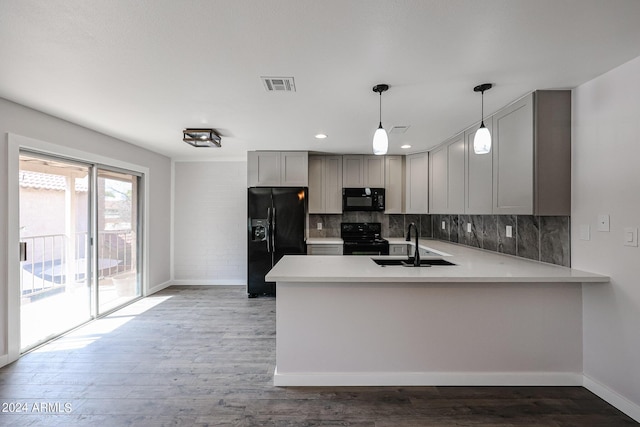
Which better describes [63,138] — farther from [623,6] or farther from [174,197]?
[623,6]

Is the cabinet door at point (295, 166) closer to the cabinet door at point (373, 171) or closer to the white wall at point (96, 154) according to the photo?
the cabinet door at point (373, 171)

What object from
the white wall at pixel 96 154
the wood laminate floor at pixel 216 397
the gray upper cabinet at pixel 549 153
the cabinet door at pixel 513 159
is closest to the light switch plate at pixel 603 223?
the gray upper cabinet at pixel 549 153

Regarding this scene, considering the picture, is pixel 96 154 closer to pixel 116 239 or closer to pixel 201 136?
pixel 116 239

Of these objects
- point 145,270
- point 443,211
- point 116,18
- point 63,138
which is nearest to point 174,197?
point 145,270

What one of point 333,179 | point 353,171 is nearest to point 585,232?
point 353,171

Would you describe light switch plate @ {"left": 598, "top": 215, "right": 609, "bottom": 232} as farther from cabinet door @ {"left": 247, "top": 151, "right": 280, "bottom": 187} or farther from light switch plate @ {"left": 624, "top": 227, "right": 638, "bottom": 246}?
cabinet door @ {"left": 247, "top": 151, "right": 280, "bottom": 187}

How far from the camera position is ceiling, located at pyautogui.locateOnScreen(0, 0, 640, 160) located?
1.38 m

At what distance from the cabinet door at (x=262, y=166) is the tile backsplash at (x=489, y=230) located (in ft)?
3.50

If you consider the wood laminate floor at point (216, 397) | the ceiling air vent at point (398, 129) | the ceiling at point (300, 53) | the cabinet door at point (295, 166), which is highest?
the ceiling at point (300, 53)

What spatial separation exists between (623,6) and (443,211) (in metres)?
2.74

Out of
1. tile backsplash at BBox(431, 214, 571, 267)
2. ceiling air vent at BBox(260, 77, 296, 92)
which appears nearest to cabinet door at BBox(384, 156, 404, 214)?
tile backsplash at BBox(431, 214, 571, 267)

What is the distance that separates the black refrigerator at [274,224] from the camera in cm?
441

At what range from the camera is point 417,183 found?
4.57m

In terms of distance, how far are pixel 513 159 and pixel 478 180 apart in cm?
56
